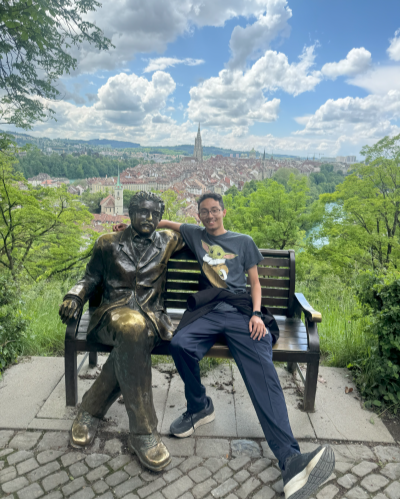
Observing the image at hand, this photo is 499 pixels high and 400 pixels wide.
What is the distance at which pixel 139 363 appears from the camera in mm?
2420

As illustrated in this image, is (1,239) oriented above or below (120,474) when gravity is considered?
below

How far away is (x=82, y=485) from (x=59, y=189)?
1535 cm

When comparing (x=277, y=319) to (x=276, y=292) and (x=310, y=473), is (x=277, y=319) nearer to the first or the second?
(x=276, y=292)

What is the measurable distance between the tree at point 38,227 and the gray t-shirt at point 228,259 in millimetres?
12427

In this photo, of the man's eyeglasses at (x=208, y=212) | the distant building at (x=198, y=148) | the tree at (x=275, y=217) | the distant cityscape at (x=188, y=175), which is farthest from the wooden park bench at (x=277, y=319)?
the distant building at (x=198, y=148)

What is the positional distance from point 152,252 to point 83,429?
1277mm

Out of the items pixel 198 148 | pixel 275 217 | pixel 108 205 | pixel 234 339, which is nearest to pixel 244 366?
pixel 234 339

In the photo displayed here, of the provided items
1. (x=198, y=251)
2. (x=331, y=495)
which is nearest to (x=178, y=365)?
(x=198, y=251)

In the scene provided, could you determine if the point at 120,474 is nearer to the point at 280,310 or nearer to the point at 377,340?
the point at 280,310

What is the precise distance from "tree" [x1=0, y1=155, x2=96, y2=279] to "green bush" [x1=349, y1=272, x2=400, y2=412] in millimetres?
12838

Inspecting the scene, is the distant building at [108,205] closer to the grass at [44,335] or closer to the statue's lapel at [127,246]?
the grass at [44,335]

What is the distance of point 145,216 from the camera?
9.12 feet

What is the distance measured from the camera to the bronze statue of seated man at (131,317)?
2.41 m

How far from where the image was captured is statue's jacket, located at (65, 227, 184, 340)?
278cm
